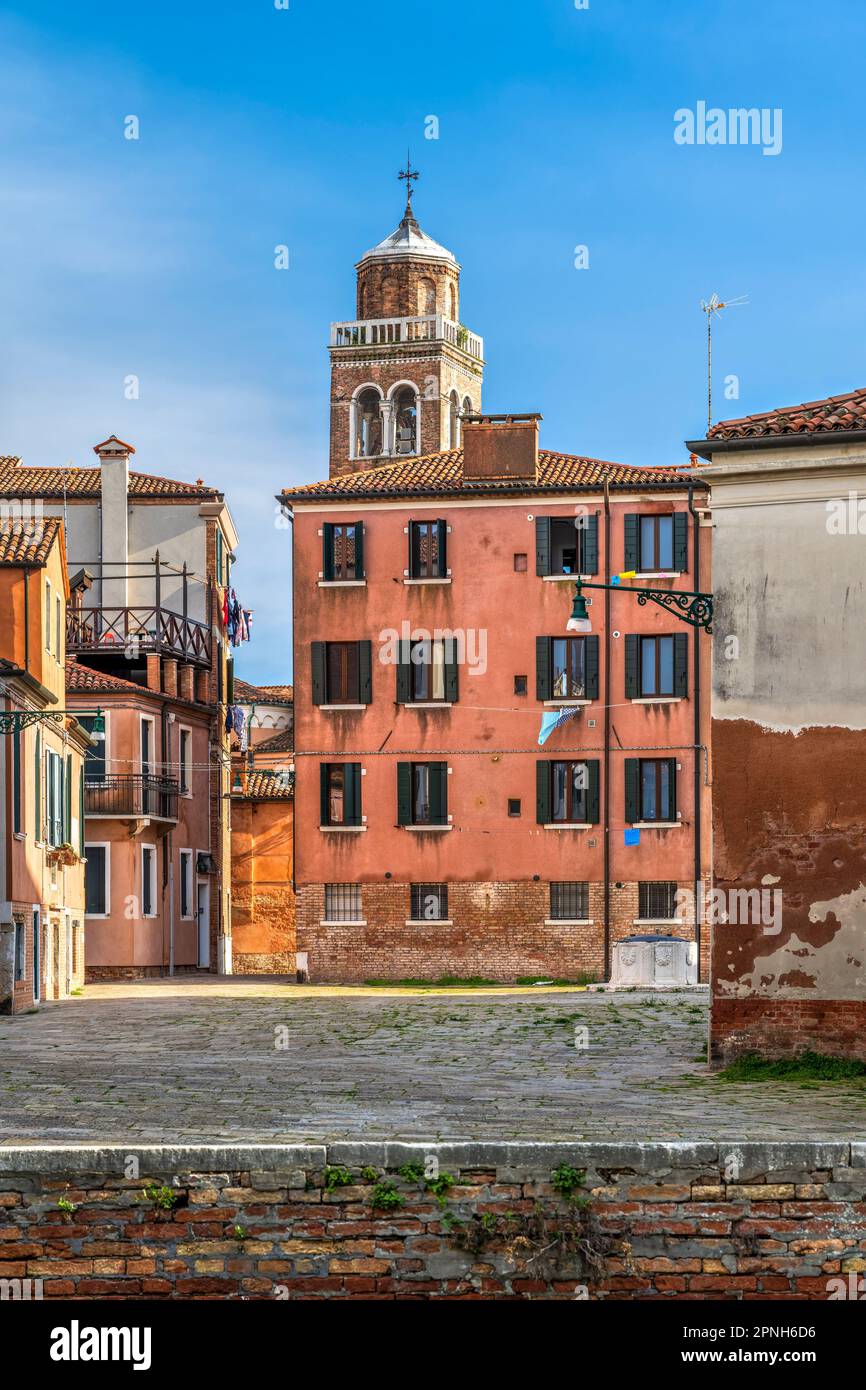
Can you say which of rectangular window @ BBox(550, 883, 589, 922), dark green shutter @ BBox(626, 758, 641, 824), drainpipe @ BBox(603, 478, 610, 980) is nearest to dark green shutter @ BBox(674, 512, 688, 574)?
drainpipe @ BBox(603, 478, 610, 980)

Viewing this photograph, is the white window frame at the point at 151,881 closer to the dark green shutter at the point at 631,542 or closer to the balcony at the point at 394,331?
the dark green shutter at the point at 631,542

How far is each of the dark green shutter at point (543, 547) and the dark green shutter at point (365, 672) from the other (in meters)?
4.64

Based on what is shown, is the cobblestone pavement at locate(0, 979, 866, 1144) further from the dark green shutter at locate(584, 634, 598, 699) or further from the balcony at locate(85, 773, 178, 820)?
the balcony at locate(85, 773, 178, 820)

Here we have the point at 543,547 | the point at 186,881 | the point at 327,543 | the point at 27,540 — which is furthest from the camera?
the point at 186,881

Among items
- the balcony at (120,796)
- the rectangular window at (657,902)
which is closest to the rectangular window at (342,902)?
the balcony at (120,796)

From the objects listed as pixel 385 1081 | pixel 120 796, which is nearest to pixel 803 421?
pixel 385 1081

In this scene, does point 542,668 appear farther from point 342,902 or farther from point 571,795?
point 342,902

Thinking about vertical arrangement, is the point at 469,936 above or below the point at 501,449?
below

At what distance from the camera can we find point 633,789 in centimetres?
5228

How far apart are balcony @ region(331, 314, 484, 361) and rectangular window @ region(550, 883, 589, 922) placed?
56.6m

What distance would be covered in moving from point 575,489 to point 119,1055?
3053cm

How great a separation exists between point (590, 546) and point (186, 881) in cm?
1565
